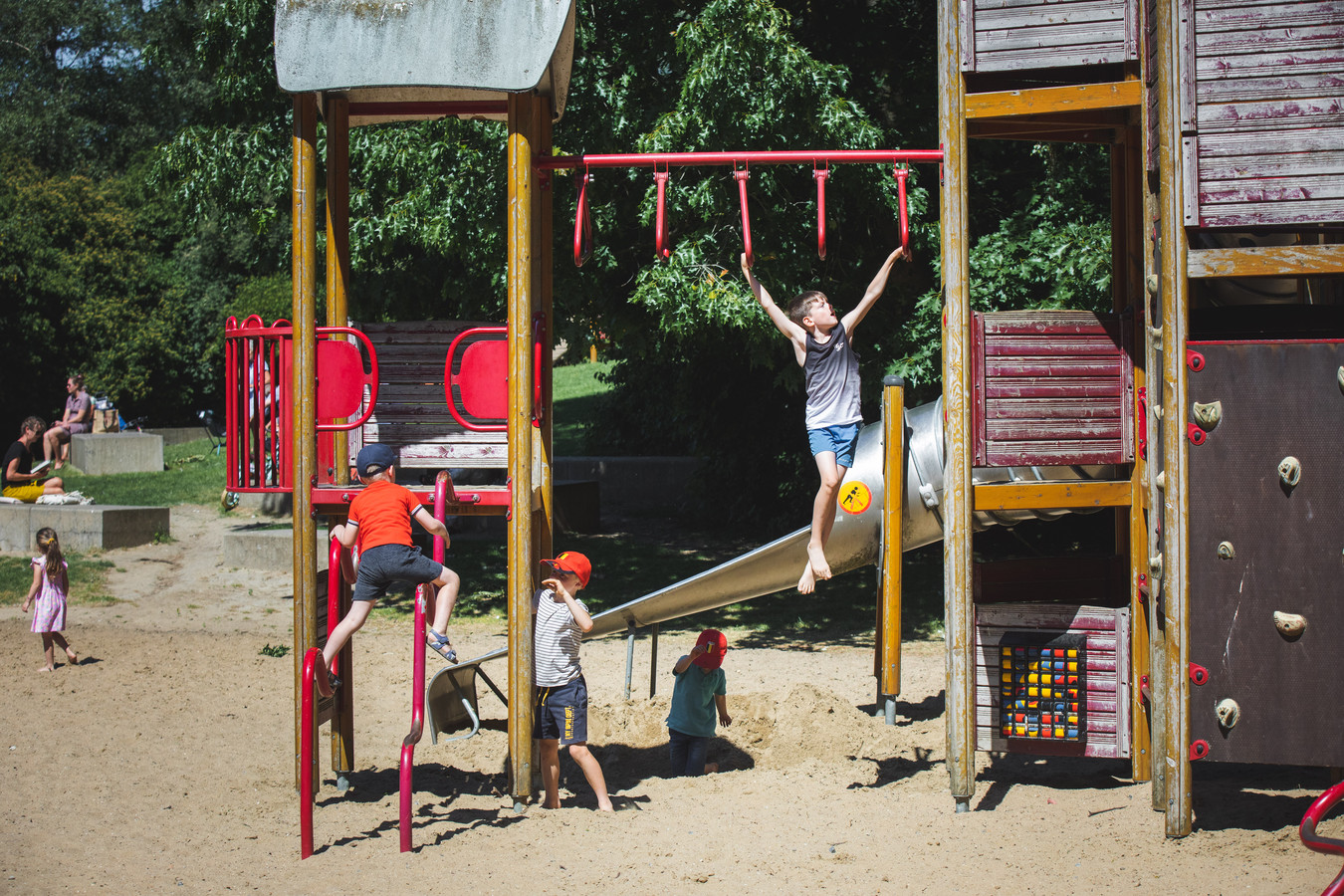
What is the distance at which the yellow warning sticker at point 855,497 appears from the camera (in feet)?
22.7

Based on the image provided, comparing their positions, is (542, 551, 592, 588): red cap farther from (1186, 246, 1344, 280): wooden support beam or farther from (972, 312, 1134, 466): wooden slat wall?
(1186, 246, 1344, 280): wooden support beam

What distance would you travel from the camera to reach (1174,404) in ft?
15.8

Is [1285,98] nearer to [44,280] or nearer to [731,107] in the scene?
[731,107]

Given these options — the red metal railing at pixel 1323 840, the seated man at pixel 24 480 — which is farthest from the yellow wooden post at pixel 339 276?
the seated man at pixel 24 480

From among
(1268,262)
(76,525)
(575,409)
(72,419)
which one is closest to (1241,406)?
(1268,262)

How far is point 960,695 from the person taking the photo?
5352 millimetres

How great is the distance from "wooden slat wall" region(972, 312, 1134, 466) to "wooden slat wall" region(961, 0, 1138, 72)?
4.07 feet

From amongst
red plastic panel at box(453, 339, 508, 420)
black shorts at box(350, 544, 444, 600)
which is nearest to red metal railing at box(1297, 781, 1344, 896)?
black shorts at box(350, 544, 444, 600)

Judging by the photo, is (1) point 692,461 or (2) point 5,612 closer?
(2) point 5,612

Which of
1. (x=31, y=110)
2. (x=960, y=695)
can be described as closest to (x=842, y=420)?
(x=960, y=695)

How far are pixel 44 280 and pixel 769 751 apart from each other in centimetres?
2290

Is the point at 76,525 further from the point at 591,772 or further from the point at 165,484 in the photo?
the point at 591,772

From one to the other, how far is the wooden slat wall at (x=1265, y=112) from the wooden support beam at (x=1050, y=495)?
1472 millimetres

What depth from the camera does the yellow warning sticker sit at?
273 inches
